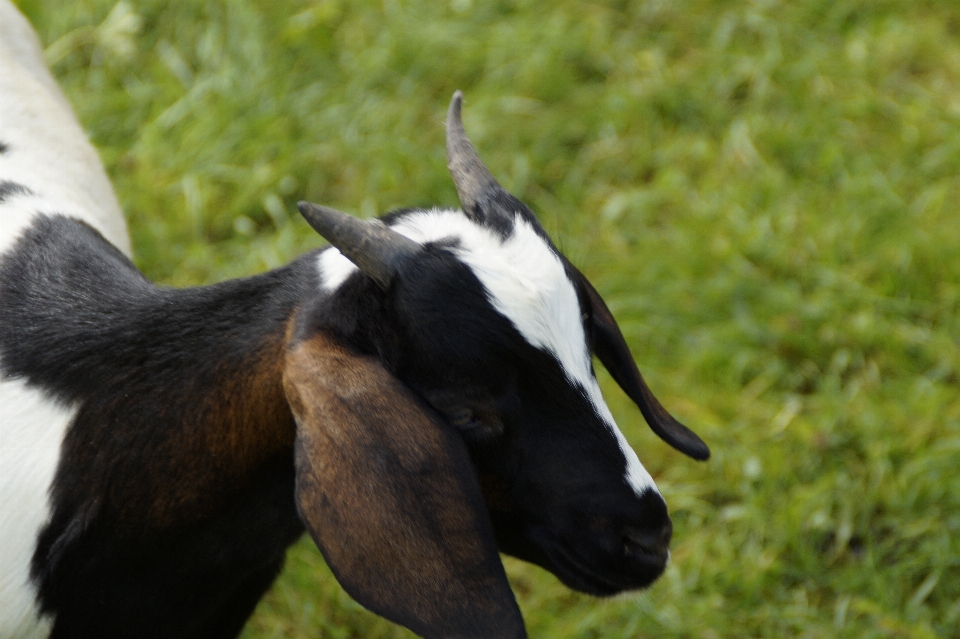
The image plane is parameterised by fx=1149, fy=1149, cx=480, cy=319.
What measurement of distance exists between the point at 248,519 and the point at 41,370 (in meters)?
0.56

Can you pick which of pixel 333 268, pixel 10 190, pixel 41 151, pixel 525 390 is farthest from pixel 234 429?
pixel 41 151

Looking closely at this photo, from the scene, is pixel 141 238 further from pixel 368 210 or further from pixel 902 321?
pixel 902 321

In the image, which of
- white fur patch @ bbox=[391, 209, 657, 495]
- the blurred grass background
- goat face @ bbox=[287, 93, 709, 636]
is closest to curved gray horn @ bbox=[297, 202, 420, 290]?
goat face @ bbox=[287, 93, 709, 636]

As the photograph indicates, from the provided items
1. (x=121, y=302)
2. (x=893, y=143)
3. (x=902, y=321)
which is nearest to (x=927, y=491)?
(x=902, y=321)

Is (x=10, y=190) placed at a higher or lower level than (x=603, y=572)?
higher

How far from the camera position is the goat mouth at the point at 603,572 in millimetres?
2482

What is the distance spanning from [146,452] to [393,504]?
66 centimetres

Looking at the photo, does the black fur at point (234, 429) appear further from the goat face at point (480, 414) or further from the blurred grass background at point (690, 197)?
the blurred grass background at point (690, 197)

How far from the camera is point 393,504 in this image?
7.11ft

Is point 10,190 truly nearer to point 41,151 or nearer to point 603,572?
point 41,151

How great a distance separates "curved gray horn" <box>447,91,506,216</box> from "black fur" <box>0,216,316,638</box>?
40 centimetres

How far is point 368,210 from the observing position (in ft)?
15.8

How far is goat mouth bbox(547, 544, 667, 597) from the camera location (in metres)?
2.48

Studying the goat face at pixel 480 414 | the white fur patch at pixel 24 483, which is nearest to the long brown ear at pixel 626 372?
the goat face at pixel 480 414
